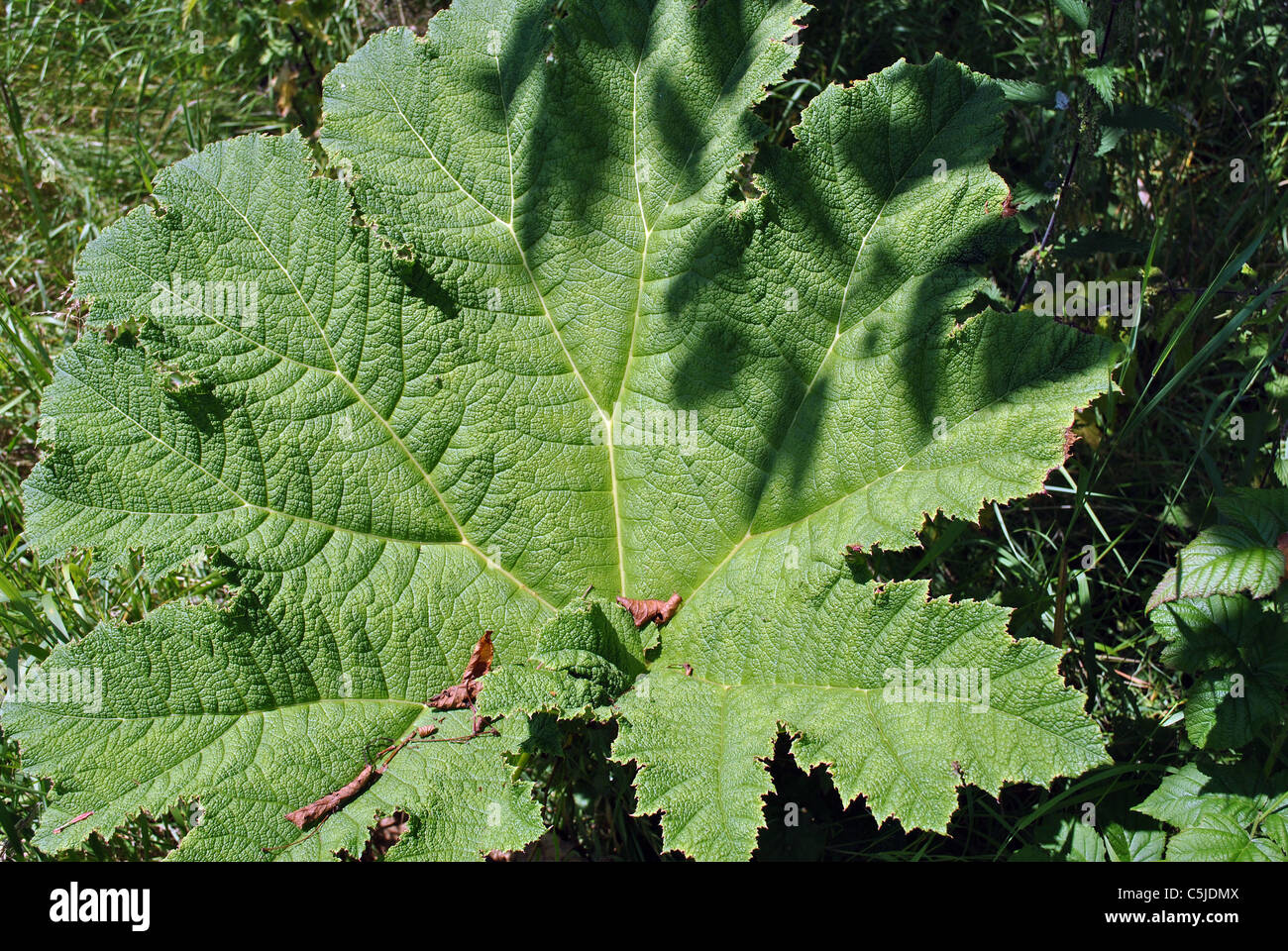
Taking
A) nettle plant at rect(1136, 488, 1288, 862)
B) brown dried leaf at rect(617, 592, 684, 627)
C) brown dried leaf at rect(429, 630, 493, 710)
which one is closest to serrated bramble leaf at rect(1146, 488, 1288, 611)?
nettle plant at rect(1136, 488, 1288, 862)

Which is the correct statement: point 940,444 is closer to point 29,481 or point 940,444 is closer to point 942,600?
point 942,600

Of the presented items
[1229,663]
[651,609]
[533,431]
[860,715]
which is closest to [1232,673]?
[1229,663]

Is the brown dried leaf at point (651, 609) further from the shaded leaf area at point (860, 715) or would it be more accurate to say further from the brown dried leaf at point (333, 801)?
the brown dried leaf at point (333, 801)

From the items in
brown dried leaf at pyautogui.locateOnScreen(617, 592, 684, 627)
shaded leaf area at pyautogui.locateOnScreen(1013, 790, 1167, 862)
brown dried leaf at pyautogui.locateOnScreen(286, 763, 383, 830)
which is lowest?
shaded leaf area at pyautogui.locateOnScreen(1013, 790, 1167, 862)

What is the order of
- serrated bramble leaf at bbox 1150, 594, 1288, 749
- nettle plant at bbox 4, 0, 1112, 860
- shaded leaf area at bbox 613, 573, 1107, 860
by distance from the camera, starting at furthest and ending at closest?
serrated bramble leaf at bbox 1150, 594, 1288, 749 < nettle plant at bbox 4, 0, 1112, 860 < shaded leaf area at bbox 613, 573, 1107, 860

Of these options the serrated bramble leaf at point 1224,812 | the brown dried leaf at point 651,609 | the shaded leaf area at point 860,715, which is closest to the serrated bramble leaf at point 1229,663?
the serrated bramble leaf at point 1224,812

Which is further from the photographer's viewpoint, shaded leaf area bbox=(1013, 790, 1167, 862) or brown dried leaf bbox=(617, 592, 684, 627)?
brown dried leaf bbox=(617, 592, 684, 627)

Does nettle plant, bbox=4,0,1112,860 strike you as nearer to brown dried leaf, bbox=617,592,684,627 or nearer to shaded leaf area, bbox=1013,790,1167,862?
brown dried leaf, bbox=617,592,684,627
